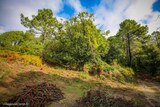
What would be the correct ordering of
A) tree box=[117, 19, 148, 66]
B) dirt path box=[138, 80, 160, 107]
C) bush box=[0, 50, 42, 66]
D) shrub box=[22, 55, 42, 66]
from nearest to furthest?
dirt path box=[138, 80, 160, 107], bush box=[0, 50, 42, 66], shrub box=[22, 55, 42, 66], tree box=[117, 19, 148, 66]

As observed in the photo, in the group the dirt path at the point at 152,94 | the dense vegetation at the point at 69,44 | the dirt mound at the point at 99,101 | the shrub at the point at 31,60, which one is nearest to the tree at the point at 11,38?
the dense vegetation at the point at 69,44

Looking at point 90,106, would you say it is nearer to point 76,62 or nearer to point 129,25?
point 76,62

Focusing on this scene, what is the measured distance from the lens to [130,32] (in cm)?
2473

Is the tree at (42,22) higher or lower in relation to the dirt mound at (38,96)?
higher

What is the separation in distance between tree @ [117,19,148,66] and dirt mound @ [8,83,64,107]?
19.5m

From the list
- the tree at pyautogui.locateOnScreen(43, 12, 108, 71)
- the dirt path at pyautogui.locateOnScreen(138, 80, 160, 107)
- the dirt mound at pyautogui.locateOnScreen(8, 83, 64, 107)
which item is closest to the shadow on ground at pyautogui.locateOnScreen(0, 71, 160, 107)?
the dirt path at pyautogui.locateOnScreen(138, 80, 160, 107)

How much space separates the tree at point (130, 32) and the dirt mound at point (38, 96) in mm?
19456

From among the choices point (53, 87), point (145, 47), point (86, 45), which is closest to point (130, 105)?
point (53, 87)

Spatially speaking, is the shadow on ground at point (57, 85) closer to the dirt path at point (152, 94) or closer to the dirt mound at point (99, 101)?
the dirt path at point (152, 94)

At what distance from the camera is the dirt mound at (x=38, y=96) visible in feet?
20.8

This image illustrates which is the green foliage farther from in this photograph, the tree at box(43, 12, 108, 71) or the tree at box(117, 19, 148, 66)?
the tree at box(117, 19, 148, 66)

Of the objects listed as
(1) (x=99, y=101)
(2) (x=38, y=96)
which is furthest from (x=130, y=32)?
(2) (x=38, y=96)

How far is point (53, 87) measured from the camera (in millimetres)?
8055

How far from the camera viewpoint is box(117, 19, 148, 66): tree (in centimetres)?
2434
